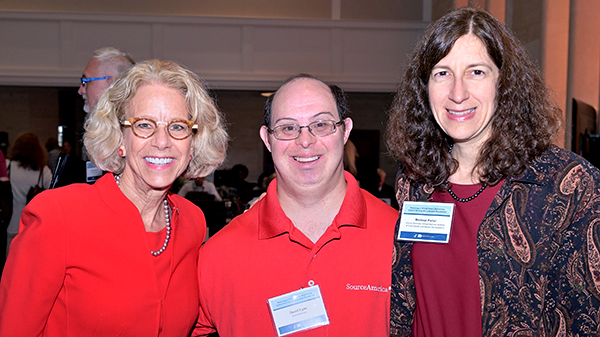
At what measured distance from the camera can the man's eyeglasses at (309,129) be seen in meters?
2.02

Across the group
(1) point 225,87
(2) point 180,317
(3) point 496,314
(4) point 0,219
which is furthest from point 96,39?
(3) point 496,314

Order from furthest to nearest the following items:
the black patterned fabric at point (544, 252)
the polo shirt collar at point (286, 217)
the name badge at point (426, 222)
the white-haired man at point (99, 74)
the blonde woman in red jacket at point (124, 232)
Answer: the white-haired man at point (99, 74)
the polo shirt collar at point (286, 217)
the name badge at point (426, 222)
the blonde woman in red jacket at point (124, 232)
the black patterned fabric at point (544, 252)

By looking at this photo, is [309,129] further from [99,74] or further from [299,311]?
[99,74]

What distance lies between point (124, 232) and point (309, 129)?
0.84 m

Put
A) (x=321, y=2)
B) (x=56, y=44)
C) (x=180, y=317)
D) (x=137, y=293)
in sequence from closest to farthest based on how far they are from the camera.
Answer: (x=137, y=293), (x=180, y=317), (x=56, y=44), (x=321, y=2)

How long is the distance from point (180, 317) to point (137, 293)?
0.23 metres

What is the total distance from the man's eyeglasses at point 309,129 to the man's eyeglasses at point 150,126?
1.29ft

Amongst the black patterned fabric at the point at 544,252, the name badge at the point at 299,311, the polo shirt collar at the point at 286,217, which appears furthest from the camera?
the polo shirt collar at the point at 286,217

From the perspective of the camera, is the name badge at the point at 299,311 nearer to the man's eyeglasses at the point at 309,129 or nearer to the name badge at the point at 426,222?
the name badge at the point at 426,222

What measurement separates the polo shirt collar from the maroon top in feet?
1.05

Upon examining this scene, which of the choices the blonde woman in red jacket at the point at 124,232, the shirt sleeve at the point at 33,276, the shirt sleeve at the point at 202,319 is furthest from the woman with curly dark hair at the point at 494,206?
the shirt sleeve at the point at 33,276

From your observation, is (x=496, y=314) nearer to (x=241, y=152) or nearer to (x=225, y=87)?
(x=225, y=87)

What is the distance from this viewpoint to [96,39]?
9.16m

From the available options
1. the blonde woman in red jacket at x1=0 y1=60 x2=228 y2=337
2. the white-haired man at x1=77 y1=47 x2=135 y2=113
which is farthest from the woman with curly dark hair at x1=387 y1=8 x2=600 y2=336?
the white-haired man at x1=77 y1=47 x2=135 y2=113
